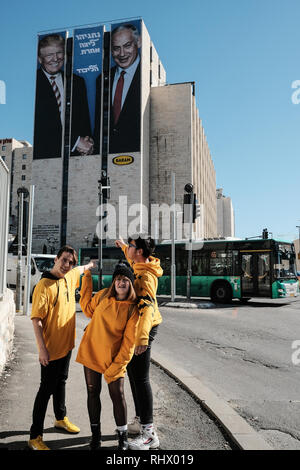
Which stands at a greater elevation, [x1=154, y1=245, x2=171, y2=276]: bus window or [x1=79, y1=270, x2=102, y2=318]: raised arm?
[x1=154, y1=245, x2=171, y2=276]: bus window

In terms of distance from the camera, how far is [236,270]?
16469 millimetres

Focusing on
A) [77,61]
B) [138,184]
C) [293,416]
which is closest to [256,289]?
[293,416]

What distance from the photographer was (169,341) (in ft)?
27.7

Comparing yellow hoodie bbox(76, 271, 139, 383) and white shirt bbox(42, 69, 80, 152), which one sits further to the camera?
white shirt bbox(42, 69, 80, 152)

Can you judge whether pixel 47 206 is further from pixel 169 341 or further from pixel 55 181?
pixel 169 341

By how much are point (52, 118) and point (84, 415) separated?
50.8 m

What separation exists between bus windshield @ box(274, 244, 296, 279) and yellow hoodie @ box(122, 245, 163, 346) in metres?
13.2

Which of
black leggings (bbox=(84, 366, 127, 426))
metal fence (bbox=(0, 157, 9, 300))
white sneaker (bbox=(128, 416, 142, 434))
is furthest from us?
metal fence (bbox=(0, 157, 9, 300))

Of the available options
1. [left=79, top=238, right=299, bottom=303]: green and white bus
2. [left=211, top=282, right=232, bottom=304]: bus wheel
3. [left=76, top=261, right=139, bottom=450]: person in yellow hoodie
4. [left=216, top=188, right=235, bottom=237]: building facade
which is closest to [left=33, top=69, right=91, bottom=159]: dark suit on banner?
[left=79, top=238, right=299, bottom=303]: green and white bus

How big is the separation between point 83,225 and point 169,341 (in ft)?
137

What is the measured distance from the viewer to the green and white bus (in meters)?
15.7

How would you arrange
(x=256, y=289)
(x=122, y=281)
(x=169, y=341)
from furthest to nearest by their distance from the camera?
(x=256, y=289), (x=169, y=341), (x=122, y=281)

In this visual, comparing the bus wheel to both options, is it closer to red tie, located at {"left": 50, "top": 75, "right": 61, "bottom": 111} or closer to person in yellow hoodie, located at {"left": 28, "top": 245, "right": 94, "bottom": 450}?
person in yellow hoodie, located at {"left": 28, "top": 245, "right": 94, "bottom": 450}

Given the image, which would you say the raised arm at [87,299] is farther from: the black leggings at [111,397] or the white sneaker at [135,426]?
the white sneaker at [135,426]
